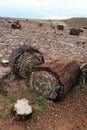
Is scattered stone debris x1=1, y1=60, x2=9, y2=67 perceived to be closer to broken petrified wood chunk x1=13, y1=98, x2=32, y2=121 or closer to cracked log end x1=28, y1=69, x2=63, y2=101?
cracked log end x1=28, y1=69, x2=63, y2=101

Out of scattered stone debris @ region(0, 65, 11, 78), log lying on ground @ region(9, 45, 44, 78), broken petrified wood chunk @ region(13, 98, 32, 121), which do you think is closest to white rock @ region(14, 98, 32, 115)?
broken petrified wood chunk @ region(13, 98, 32, 121)

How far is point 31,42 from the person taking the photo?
14.5 meters

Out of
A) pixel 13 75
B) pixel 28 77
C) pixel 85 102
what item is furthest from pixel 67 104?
pixel 13 75

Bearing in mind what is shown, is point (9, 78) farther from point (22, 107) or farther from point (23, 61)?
point (22, 107)

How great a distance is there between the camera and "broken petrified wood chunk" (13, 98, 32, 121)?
25.7ft

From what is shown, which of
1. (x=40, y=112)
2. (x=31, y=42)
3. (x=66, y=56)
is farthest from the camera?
(x=31, y=42)

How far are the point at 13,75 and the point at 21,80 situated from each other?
347 mm

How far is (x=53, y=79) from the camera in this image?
8523mm

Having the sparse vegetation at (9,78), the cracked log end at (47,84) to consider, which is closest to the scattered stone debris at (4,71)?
the sparse vegetation at (9,78)

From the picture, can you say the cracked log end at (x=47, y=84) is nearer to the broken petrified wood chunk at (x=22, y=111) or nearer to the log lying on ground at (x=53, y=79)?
the log lying on ground at (x=53, y=79)

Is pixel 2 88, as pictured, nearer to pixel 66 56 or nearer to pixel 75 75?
pixel 75 75

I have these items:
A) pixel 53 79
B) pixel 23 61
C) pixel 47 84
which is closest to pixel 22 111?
pixel 47 84

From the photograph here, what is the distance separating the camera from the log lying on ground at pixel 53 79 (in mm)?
8508

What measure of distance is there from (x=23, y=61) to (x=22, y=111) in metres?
2.11
